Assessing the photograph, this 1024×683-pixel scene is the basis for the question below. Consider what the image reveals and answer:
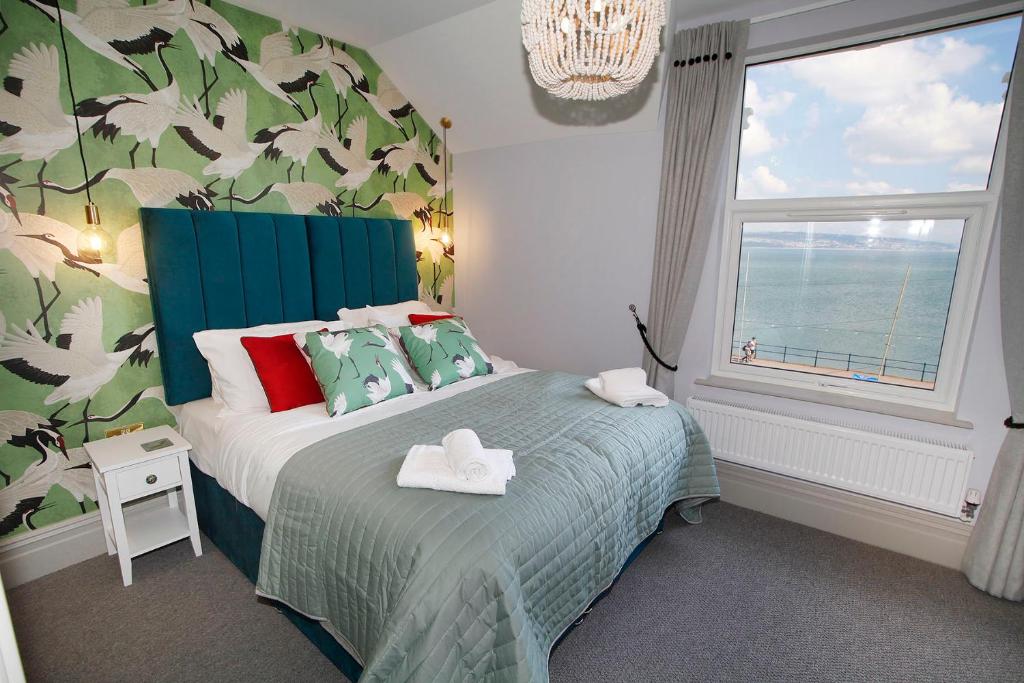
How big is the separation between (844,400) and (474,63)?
287 centimetres

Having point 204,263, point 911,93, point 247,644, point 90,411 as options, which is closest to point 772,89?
point 911,93

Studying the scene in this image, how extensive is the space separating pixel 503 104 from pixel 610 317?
5.19ft

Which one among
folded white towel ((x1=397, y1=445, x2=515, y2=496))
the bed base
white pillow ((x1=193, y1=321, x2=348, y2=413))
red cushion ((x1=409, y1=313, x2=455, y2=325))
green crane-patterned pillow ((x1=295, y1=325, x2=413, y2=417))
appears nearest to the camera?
folded white towel ((x1=397, y1=445, x2=515, y2=496))

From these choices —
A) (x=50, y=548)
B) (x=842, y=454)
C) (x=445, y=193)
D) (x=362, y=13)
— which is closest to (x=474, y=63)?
(x=362, y=13)

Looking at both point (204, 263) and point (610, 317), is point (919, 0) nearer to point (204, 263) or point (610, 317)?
point (610, 317)

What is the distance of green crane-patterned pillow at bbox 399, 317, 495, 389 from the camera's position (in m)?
2.62

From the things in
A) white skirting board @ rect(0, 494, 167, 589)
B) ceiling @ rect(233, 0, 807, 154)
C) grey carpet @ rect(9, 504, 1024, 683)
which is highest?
ceiling @ rect(233, 0, 807, 154)

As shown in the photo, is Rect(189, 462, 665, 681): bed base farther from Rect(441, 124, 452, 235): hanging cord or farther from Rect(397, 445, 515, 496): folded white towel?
Rect(441, 124, 452, 235): hanging cord

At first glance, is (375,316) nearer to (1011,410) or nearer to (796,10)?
(796,10)

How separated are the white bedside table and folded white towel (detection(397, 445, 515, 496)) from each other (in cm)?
123

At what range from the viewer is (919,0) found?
2.20m

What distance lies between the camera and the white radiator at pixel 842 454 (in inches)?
90.2

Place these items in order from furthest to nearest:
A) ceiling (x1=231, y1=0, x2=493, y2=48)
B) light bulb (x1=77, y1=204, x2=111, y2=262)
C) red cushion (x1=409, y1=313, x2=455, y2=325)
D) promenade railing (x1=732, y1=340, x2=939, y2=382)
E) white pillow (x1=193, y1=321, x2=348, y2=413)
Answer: red cushion (x1=409, y1=313, x2=455, y2=325)
ceiling (x1=231, y1=0, x2=493, y2=48)
promenade railing (x1=732, y1=340, x2=939, y2=382)
white pillow (x1=193, y1=321, x2=348, y2=413)
light bulb (x1=77, y1=204, x2=111, y2=262)

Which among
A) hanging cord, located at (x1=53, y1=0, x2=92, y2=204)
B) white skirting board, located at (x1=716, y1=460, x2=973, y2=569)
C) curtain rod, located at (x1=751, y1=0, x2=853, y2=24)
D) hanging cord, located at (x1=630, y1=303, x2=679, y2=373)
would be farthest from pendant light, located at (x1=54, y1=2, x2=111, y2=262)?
white skirting board, located at (x1=716, y1=460, x2=973, y2=569)
